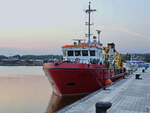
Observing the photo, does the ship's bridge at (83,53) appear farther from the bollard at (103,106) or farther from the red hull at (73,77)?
the bollard at (103,106)

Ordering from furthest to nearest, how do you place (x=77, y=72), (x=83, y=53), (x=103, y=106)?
(x=83, y=53), (x=77, y=72), (x=103, y=106)

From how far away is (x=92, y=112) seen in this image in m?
8.35

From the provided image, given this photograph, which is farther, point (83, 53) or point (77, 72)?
point (83, 53)

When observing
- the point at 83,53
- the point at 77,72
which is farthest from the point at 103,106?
the point at 83,53

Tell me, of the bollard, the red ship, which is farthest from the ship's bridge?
the bollard

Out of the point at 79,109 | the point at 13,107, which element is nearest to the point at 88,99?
the point at 79,109

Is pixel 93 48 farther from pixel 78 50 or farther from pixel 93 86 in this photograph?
pixel 93 86

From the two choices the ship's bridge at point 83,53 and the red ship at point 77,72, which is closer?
the red ship at point 77,72

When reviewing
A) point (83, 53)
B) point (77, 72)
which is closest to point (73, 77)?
point (77, 72)

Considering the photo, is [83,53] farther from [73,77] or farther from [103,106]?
[103,106]

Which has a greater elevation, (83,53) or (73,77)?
(83,53)

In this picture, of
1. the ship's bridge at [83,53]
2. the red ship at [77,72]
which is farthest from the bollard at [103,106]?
the ship's bridge at [83,53]

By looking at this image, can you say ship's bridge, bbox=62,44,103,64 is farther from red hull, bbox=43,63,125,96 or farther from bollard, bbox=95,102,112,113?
bollard, bbox=95,102,112,113

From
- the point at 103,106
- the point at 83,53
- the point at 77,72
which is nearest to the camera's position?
the point at 103,106
